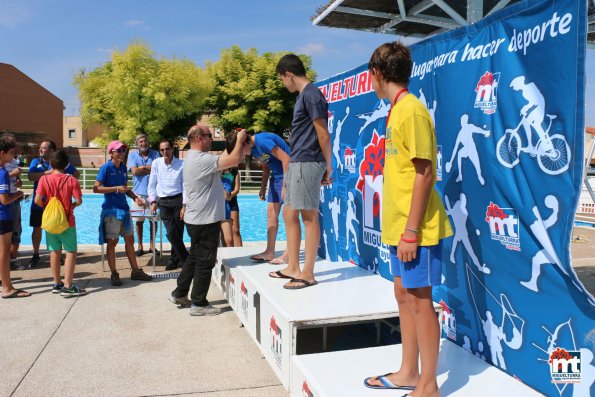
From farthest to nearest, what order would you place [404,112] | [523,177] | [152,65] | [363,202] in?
[152,65], [363,202], [523,177], [404,112]

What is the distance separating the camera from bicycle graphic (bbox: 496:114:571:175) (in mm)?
2320

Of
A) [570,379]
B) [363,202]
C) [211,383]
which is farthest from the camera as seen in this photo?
[363,202]

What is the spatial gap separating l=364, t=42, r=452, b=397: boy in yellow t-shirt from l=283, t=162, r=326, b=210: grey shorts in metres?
1.48

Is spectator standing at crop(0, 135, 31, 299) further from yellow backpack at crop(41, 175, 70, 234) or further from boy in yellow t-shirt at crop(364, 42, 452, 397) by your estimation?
boy in yellow t-shirt at crop(364, 42, 452, 397)

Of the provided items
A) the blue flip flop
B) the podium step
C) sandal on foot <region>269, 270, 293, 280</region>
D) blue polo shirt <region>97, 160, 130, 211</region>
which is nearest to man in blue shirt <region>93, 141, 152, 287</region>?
blue polo shirt <region>97, 160, 130, 211</region>

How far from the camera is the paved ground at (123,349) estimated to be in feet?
10.9

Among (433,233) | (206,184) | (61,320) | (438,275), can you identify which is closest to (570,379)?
(438,275)

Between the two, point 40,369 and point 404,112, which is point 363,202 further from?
point 40,369

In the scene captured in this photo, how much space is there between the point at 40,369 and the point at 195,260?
5.62 feet

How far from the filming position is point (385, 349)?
3.05m

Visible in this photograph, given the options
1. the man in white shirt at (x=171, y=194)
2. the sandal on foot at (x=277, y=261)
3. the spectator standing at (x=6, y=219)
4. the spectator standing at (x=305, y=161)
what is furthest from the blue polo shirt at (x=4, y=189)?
the spectator standing at (x=305, y=161)

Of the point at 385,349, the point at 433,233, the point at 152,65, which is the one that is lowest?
the point at 385,349

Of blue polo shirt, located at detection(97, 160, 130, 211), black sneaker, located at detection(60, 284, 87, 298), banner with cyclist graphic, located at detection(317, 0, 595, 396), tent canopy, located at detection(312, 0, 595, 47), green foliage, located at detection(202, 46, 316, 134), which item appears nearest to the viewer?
banner with cyclist graphic, located at detection(317, 0, 595, 396)

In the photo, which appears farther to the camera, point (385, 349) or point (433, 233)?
point (385, 349)
